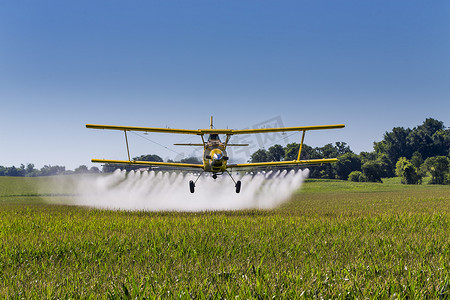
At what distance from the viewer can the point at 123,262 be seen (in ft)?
29.8

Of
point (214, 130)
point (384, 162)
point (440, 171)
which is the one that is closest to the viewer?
point (214, 130)

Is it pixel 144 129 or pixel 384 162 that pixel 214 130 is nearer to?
pixel 144 129

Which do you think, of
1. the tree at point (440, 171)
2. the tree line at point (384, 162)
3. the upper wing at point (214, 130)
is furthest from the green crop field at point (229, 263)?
the tree at point (440, 171)

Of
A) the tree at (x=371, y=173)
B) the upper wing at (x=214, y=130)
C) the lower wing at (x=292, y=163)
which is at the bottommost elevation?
the tree at (x=371, y=173)

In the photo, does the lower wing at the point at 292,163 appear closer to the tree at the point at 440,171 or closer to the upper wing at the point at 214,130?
the upper wing at the point at 214,130

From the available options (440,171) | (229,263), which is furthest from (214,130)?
(440,171)

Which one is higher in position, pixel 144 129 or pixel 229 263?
pixel 144 129

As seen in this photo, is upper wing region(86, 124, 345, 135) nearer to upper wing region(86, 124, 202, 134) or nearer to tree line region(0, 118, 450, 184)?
upper wing region(86, 124, 202, 134)

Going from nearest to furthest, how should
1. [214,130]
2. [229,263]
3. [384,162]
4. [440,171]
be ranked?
[229,263], [214,130], [440,171], [384,162]

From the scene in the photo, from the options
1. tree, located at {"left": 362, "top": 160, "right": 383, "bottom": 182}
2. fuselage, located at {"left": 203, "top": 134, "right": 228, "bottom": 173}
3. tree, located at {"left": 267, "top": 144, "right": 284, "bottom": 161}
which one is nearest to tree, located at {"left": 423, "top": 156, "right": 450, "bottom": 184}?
tree, located at {"left": 362, "top": 160, "right": 383, "bottom": 182}

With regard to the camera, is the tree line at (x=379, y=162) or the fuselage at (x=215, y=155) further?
the tree line at (x=379, y=162)

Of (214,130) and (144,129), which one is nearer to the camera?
(214,130)

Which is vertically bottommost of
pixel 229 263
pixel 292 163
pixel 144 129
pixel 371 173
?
pixel 371 173

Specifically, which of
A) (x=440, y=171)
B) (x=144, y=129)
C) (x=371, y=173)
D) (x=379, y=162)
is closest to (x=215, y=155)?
(x=144, y=129)
